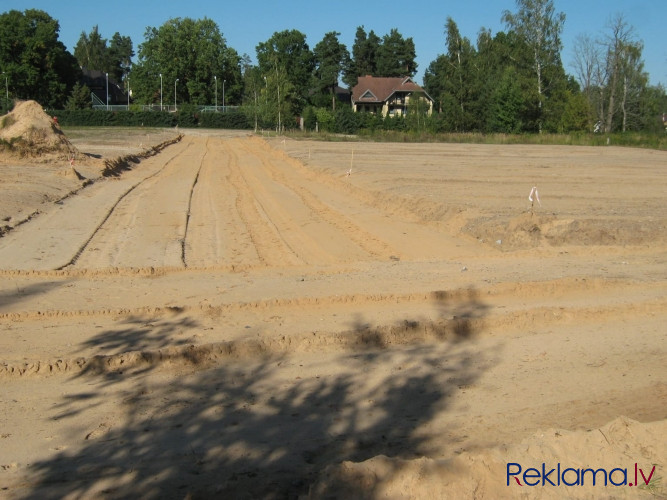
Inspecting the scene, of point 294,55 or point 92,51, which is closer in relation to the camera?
point 294,55

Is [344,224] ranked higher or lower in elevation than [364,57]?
lower

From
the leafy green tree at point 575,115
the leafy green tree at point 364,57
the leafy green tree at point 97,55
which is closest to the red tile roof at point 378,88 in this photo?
the leafy green tree at point 364,57

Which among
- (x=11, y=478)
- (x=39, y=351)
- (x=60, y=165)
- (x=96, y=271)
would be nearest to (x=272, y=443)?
(x=11, y=478)

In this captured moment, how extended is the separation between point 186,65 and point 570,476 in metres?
114

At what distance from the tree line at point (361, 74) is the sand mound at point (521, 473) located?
2697 inches

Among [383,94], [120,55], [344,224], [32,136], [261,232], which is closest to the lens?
[261,232]

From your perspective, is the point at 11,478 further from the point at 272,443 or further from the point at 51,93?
the point at 51,93

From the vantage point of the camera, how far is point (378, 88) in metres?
107

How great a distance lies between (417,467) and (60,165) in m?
28.7

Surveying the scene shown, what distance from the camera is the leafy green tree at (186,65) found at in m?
110

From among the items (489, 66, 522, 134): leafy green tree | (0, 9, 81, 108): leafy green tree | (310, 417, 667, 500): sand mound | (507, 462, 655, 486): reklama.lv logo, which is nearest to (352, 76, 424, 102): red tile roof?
(489, 66, 522, 134): leafy green tree

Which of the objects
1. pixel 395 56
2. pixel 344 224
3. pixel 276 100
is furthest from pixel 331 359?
pixel 395 56

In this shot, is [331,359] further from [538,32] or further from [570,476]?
[538,32]

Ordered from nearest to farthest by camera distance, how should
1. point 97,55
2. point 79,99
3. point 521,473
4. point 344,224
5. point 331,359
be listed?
point 521,473, point 331,359, point 344,224, point 79,99, point 97,55
